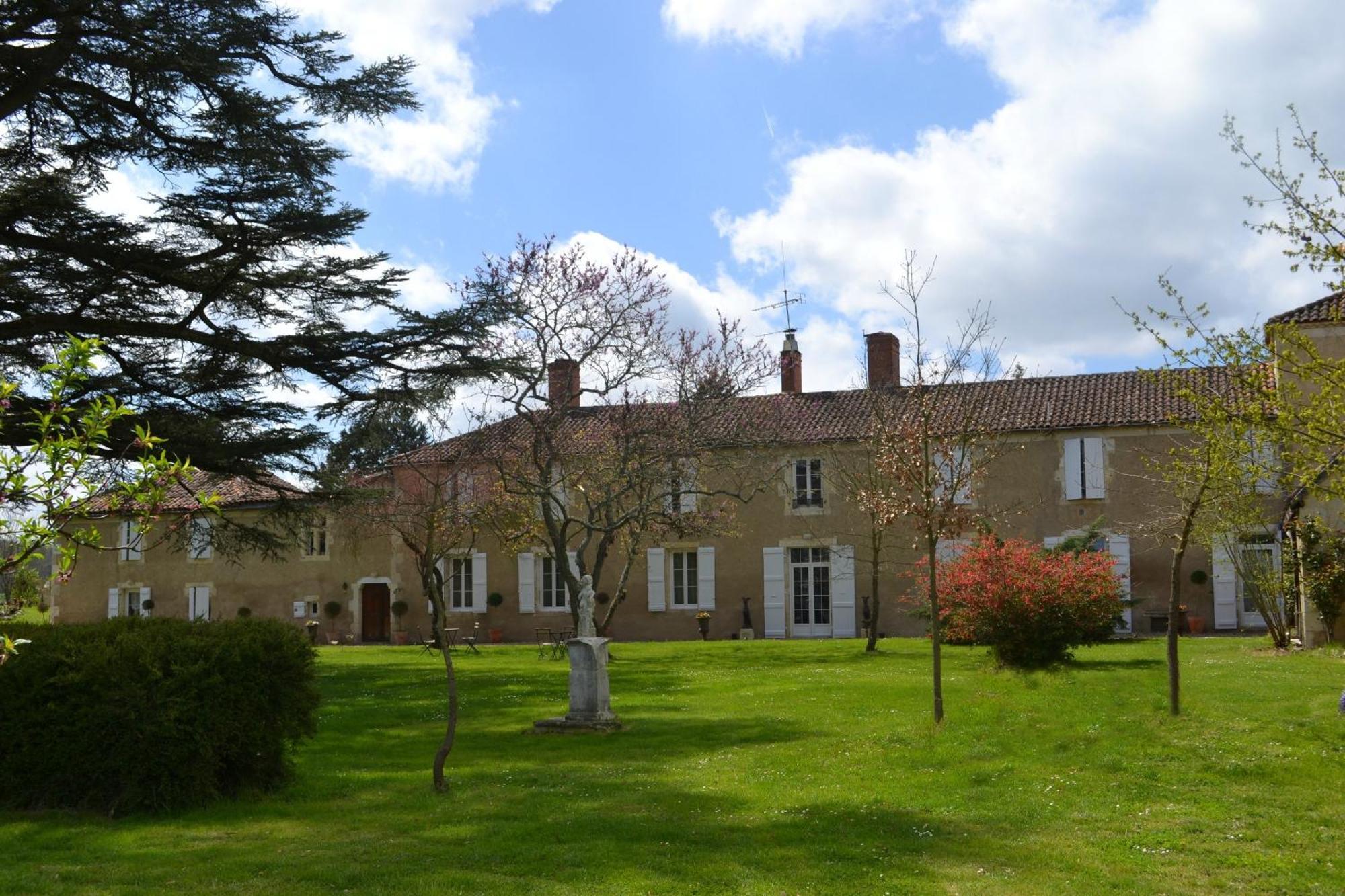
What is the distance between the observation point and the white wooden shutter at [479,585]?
3022 centimetres

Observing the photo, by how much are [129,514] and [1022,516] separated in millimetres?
23272

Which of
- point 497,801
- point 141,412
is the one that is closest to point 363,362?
point 141,412

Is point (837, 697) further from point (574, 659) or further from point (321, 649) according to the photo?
point (321, 649)

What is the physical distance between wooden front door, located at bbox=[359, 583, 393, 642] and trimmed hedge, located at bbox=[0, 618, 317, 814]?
2378 cm

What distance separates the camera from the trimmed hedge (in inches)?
307

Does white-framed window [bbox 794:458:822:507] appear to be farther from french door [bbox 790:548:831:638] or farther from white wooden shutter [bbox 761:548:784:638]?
white wooden shutter [bbox 761:548:784:638]

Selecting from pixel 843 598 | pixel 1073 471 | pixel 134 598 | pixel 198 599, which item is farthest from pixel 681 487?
pixel 134 598

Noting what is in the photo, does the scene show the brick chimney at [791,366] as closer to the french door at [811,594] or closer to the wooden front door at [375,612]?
the french door at [811,594]

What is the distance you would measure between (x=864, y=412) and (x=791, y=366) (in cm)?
377

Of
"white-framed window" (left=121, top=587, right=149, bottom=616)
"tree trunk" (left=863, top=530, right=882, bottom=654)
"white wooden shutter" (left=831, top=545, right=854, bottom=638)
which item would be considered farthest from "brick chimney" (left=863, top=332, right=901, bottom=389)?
"white-framed window" (left=121, top=587, right=149, bottom=616)

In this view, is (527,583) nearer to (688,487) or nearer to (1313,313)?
(688,487)

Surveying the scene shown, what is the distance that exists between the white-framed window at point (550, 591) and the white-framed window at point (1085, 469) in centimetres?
1239

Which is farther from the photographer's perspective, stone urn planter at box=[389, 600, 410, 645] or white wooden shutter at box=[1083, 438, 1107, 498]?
stone urn planter at box=[389, 600, 410, 645]

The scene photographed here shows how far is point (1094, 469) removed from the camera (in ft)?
82.8
